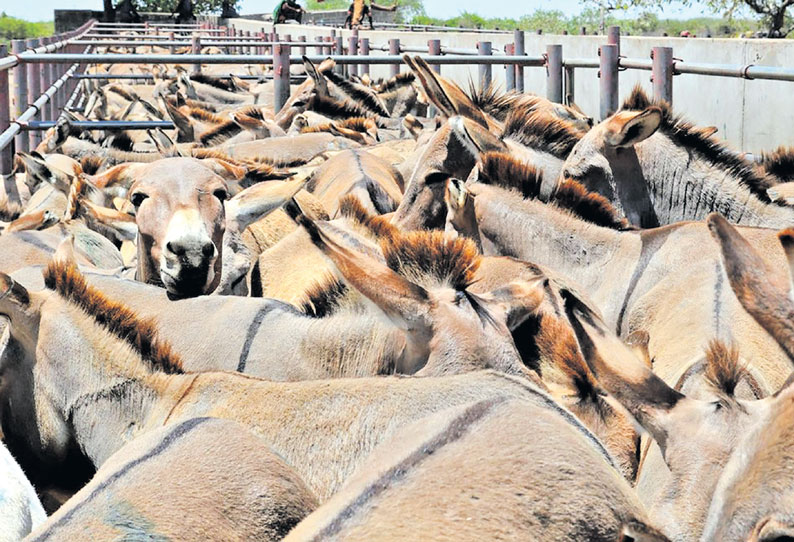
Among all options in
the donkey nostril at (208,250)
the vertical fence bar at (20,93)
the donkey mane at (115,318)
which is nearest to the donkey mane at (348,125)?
the vertical fence bar at (20,93)

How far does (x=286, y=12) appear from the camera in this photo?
155 ft

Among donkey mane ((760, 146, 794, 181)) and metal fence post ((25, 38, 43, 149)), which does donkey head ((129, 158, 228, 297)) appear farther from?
metal fence post ((25, 38, 43, 149))

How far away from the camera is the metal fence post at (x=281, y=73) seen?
1036 cm

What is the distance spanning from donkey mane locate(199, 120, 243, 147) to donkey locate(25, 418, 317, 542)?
24.4ft

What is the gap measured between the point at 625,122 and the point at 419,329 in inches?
94.3

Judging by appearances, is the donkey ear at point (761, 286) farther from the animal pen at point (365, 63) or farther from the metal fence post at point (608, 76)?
the metal fence post at point (608, 76)

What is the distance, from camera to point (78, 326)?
382 cm

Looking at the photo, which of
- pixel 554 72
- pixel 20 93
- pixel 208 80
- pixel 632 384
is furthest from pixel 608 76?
pixel 208 80

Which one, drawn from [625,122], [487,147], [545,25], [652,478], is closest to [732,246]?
[652,478]

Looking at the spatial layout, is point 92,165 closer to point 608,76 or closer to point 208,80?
point 608,76

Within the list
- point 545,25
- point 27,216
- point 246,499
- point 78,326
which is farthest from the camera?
point 545,25

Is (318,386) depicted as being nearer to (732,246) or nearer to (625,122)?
(732,246)

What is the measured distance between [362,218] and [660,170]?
1502 mm

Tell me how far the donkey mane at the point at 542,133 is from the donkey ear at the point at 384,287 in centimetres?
282
